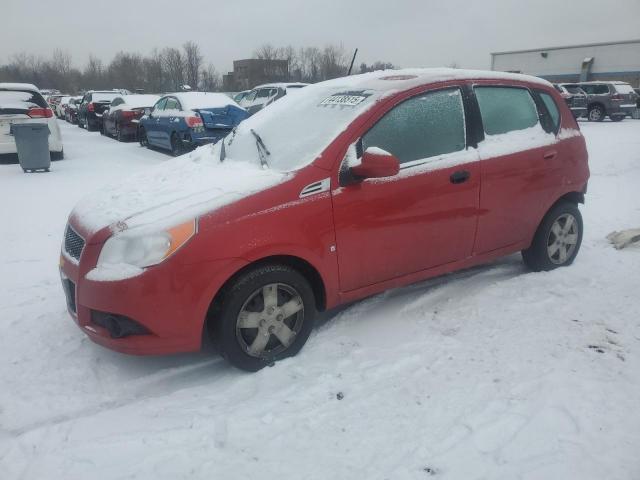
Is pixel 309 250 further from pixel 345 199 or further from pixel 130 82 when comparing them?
pixel 130 82

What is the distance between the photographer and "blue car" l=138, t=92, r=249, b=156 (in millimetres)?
10555

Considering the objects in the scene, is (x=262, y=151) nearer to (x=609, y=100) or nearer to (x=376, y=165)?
(x=376, y=165)

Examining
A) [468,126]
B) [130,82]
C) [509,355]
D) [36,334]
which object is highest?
[130,82]

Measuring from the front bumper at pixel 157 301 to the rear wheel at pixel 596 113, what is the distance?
77.4 feet

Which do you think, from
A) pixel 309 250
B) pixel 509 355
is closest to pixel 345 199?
pixel 309 250

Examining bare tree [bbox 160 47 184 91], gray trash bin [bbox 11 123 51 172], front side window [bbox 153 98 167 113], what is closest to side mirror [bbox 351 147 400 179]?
gray trash bin [bbox 11 123 51 172]

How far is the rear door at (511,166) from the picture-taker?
378cm

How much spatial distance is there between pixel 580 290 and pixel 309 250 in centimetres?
239

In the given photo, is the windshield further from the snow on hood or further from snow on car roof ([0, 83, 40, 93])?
snow on car roof ([0, 83, 40, 93])

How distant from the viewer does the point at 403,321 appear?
3598 millimetres

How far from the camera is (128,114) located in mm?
14969

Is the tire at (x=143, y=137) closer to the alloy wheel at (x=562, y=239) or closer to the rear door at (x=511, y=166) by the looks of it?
the rear door at (x=511, y=166)

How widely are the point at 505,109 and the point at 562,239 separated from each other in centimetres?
133

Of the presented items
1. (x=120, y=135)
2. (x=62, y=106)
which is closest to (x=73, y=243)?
(x=120, y=135)
